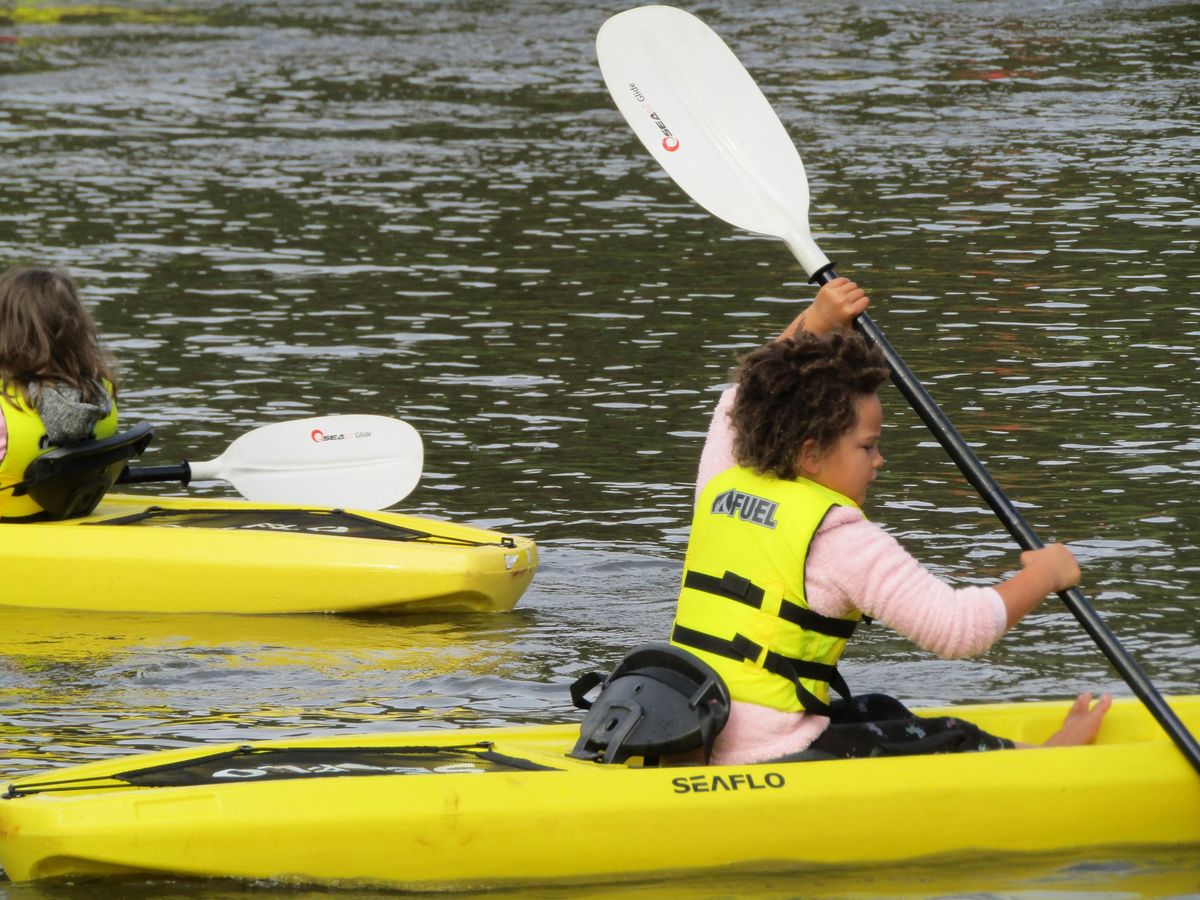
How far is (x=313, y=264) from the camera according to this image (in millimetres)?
12727

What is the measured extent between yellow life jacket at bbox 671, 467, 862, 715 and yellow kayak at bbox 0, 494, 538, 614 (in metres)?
2.38

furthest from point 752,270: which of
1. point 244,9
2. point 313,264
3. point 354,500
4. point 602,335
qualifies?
point 244,9

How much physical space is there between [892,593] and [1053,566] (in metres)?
0.41

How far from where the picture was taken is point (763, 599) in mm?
4246

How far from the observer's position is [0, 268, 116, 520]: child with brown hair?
668cm

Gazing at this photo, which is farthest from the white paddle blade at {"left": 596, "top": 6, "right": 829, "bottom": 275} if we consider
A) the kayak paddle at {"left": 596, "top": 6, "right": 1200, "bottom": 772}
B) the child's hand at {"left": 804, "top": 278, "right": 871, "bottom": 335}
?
the child's hand at {"left": 804, "top": 278, "right": 871, "bottom": 335}

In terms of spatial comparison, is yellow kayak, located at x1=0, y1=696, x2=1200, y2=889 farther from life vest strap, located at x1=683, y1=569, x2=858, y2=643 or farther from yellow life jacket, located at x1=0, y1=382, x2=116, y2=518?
yellow life jacket, located at x1=0, y1=382, x2=116, y2=518

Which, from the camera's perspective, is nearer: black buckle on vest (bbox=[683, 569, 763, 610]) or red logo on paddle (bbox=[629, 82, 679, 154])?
black buckle on vest (bbox=[683, 569, 763, 610])

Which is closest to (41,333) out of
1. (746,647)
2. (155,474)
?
(155,474)

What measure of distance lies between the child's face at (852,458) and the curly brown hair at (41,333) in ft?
10.8

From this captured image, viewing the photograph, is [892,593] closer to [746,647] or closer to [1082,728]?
[746,647]

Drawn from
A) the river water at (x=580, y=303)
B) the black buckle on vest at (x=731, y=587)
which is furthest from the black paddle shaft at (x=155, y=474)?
the black buckle on vest at (x=731, y=587)

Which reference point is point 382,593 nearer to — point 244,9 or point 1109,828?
point 1109,828

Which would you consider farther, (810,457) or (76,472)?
(76,472)
